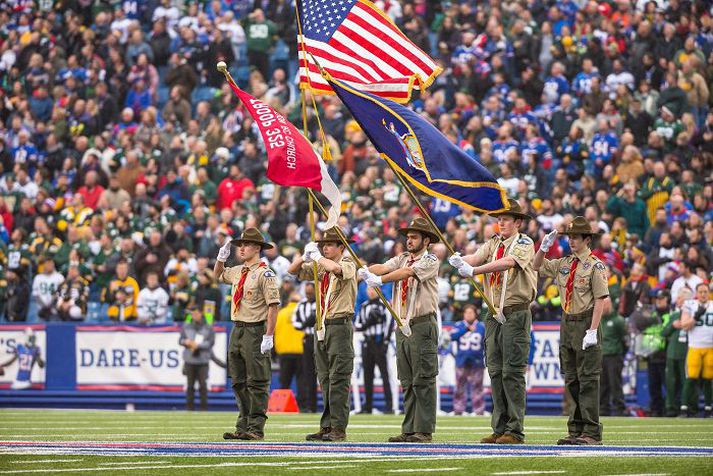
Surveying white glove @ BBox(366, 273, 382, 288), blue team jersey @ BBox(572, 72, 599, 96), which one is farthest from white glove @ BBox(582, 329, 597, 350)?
blue team jersey @ BBox(572, 72, 599, 96)

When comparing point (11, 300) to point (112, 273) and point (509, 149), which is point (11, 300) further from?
point (509, 149)

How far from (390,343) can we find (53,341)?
654 cm

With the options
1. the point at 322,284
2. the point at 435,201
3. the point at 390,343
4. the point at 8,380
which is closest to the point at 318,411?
the point at 390,343

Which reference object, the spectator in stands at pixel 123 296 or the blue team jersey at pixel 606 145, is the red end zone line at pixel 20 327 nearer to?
the spectator in stands at pixel 123 296

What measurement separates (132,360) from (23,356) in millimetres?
2078

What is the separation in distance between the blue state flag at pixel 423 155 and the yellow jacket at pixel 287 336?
9.88m

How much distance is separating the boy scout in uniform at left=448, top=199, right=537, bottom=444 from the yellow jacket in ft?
32.9

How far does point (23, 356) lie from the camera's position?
27219 millimetres

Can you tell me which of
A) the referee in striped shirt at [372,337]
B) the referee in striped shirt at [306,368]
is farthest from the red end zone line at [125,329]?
the referee in striped shirt at [372,337]

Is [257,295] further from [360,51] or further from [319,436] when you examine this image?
[360,51]

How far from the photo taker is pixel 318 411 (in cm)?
2477

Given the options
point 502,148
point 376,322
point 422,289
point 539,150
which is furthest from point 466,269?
point 502,148

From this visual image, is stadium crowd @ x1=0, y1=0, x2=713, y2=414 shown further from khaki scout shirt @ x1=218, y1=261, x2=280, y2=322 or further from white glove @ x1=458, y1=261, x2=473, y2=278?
white glove @ x1=458, y1=261, x2=473, y2=278

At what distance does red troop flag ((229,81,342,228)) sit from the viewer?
15055mm
